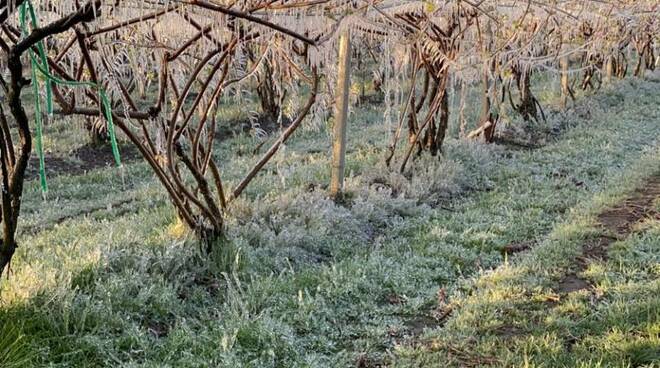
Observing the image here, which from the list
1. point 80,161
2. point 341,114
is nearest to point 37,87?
point 341,114

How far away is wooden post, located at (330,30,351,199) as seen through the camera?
21.9ft

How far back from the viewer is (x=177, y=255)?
177 inches

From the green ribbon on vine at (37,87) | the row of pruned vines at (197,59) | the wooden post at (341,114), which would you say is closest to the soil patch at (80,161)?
the row of pruned vines at (197,59)

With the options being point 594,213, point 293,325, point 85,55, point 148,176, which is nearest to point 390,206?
point 594,213

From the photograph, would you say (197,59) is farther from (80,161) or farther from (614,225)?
(80,161)

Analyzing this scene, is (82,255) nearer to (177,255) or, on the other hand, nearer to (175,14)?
(177,255)

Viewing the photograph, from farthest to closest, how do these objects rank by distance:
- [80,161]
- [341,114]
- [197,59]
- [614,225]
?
1. [80,161]
2. [341,114]
3. [614,225]
4. [197,59]

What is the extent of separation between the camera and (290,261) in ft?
16.8

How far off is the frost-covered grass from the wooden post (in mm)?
247

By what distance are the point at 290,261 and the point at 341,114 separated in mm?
2190

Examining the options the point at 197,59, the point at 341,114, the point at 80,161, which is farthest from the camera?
the point at 80,161

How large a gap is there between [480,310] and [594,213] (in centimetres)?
280

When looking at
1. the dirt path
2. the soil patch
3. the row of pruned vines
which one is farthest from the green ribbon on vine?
the soil patch

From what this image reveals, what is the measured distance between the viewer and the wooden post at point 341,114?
6664 mm
